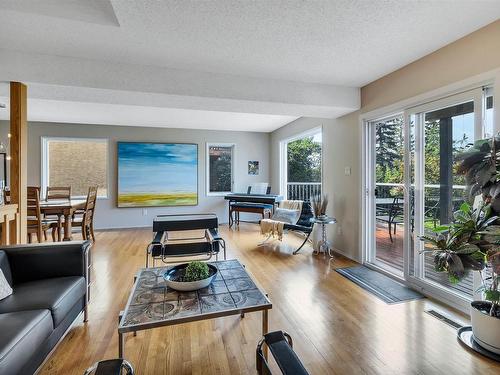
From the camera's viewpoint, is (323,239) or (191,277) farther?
(323,239)

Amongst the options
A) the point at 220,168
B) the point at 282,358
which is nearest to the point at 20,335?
the point at 282,358

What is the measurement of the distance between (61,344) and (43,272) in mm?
537

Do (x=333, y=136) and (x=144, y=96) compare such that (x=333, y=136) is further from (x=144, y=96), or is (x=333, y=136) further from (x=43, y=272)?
(x=43, y=272)

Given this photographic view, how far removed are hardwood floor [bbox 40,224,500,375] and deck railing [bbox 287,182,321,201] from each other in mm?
2654

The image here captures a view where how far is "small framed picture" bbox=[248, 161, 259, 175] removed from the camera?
22.7ft

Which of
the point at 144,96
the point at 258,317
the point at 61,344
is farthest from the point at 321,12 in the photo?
the point at 61,344

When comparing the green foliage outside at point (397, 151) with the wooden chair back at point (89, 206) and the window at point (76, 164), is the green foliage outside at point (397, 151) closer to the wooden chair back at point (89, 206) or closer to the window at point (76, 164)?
the wooden chair back at point (89, 206)

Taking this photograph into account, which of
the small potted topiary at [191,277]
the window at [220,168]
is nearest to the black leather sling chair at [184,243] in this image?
the small potted topiary at [191,277]

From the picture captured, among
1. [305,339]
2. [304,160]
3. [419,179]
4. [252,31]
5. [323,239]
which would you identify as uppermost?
[252,31]

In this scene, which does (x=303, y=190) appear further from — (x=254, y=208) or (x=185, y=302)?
(x=185, y=302)

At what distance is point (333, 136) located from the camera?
4195 millimetres

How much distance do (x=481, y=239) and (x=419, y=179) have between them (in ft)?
3.66

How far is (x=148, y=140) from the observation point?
615 centimetres

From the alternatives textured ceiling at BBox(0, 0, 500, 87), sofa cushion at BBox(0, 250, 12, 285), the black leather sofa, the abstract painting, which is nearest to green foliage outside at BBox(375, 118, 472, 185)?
textured ceiling at BBox(0, 0, 500, 87)
